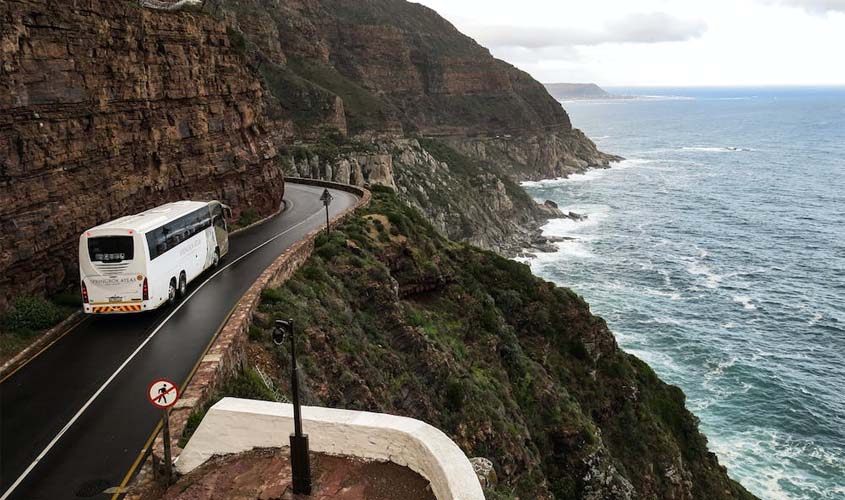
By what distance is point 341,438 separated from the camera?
10078mm

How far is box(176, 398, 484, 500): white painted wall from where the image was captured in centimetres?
906

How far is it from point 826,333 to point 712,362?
11219 mm

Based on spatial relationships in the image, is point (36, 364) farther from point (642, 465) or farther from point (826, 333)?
point (826, 333)

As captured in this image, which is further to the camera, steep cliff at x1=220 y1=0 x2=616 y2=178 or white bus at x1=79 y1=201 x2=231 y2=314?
steep cliff at x1=220 y1=0 x2=616 y2=178

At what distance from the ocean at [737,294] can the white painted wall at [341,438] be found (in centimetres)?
2601

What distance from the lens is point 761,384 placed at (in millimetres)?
37188

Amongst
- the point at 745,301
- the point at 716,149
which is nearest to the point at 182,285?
the point at 745,301

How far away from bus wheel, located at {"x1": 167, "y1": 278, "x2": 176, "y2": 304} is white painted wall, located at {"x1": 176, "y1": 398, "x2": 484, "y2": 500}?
28.4 ft

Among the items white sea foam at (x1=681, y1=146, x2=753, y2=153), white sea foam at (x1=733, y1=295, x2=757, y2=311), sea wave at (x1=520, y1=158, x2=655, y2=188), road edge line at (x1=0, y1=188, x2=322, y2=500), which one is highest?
white sea foam at (x1=681, y1=146, x2=753, y2=153)

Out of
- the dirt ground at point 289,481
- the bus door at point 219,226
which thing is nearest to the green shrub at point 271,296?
the bus door at point 219,226

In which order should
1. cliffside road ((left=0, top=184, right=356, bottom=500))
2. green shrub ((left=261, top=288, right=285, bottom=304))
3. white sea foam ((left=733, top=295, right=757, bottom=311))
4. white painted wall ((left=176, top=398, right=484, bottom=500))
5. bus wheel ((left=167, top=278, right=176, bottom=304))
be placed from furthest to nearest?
white sea foam ((left=733, top=295, right=757, bottom=311)) < green shrub ((left=261, top=288, right=285, bottom=304)) < bus wheel ((left=167, top=278, right=176, bottom=304)) < cliffside road ((left=0, top=184, right=356, bottom=500)) < white painted wall ((left=176, top=398, right=484, bottom=500))

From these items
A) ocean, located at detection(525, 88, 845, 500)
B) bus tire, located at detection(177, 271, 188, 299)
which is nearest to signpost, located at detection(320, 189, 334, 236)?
bus tire, located at detection(177, 271, 188, 299)

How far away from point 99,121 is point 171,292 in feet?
21.9

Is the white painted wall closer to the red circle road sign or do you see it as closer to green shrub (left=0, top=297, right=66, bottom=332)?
the red circle road sign
